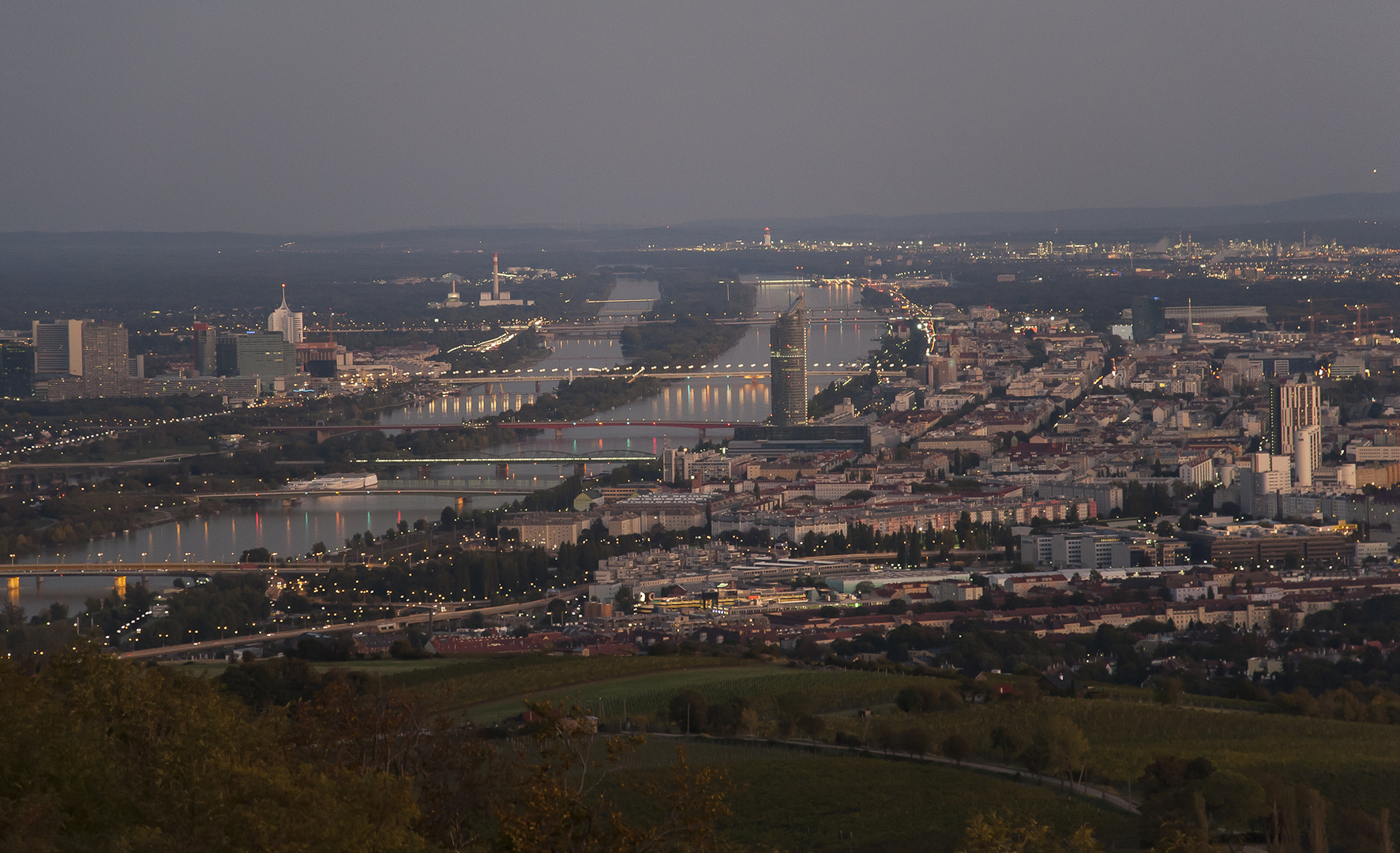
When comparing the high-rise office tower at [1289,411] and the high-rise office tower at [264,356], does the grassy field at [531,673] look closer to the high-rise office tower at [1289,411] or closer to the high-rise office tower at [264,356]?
the high-rise office tower at [1289,411]

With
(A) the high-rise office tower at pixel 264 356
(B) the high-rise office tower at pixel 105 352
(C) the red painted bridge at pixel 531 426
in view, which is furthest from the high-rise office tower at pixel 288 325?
(C) the red painted bridge at pixel 531 426

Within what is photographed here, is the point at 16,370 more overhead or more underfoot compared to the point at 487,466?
more overhead

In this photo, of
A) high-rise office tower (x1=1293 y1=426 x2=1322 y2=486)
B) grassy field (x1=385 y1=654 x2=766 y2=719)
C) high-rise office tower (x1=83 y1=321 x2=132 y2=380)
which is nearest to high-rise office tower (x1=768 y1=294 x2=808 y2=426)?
high-rise office tower (x1=1293 y1=426 x2=1322 y2=486)

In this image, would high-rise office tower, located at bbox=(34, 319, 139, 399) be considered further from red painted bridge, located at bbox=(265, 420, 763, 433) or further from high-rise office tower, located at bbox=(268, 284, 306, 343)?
red painted bridge, located at bbox=(265, 420, 763, 433)

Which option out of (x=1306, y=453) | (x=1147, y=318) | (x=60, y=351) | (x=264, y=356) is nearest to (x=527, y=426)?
(x=1306, y=453)

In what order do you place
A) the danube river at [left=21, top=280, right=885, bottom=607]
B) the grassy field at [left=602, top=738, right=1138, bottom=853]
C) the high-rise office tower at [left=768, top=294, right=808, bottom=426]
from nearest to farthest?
1. the grassy field at [left=602, top=738, right=1138, bottom=853]
2. the danube river at [left=21, top=280, right=885, bottom=607]
3. the high-rise office tower at [left=768, top=294, right=808, bottom=426]

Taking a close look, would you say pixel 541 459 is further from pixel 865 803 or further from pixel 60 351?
pixel 60 351
